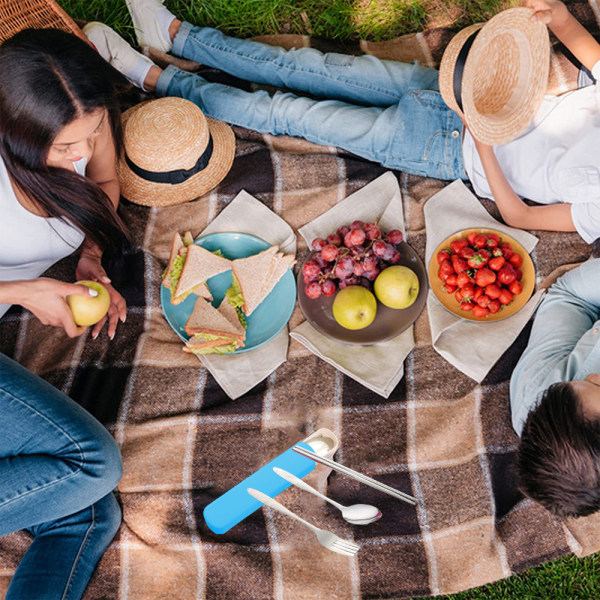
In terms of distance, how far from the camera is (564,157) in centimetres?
213

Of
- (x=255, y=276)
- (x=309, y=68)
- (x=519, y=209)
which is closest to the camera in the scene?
(x=519, y=209)

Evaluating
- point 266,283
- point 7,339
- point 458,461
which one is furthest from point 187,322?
point 458,461

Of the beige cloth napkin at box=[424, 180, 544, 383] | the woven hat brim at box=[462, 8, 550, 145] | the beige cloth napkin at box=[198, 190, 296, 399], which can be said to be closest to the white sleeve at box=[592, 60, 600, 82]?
the woven hat brim at box=[462, 8, 550, 145]

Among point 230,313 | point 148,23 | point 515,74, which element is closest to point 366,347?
point 230,313

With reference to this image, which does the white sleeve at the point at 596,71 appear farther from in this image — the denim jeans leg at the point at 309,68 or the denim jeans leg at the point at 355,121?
the denim jeans leg at the point at 309,68

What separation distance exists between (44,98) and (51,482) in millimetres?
1304

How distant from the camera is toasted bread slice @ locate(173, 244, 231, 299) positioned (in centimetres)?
233

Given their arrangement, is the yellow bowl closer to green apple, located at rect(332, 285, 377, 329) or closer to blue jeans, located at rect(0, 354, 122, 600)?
green apple, located at rect(332, 285, 377, 329)

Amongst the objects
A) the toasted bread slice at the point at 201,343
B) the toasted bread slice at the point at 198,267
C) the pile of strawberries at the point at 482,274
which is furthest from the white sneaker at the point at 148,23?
the pile of strawberries at the point at 482,274

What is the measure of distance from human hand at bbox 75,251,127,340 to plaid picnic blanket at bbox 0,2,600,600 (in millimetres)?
107

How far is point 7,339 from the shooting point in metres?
2.43

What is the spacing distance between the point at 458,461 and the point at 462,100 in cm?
136

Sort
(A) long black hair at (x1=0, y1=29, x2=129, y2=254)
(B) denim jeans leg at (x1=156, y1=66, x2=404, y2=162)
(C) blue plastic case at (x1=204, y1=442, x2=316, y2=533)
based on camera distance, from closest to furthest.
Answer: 1. (A) long black hair at (x1=0, y1=29, x2=129, y2=254)
2. (C) blue plastic case at (x1=204, y1=442, x2=316, y2=533)
3. (B) denim jeans leg at (x1=156, y1=66, x2=404, y2=162)

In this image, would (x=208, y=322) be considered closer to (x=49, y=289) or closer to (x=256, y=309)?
(x=256, y=309)
